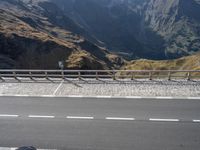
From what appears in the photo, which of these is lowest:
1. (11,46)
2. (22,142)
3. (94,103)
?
(22,142)

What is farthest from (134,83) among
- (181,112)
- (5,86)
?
(5,86)

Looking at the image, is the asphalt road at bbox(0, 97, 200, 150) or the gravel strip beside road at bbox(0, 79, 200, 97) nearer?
the asphalt road at bbox(0, 97, 200, 150)

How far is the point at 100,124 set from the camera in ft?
52.5

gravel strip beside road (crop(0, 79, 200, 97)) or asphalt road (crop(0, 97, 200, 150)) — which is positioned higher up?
gravel strip beside road (crop(0, 79, 200, 97))

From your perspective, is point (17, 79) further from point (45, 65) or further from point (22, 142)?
point (45, 65)

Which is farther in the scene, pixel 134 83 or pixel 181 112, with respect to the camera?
pixel 134 83

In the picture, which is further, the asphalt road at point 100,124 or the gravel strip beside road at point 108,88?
the gravel strip beside road at point 108,88

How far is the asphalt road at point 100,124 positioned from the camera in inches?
556

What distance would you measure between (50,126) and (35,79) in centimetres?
876

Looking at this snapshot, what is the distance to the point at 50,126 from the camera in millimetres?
16031

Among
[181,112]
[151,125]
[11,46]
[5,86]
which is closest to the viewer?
[151,125]

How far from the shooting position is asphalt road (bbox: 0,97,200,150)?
1412 cm

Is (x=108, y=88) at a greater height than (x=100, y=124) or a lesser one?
greater

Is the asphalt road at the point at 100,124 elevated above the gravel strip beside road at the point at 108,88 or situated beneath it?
situated beneath
